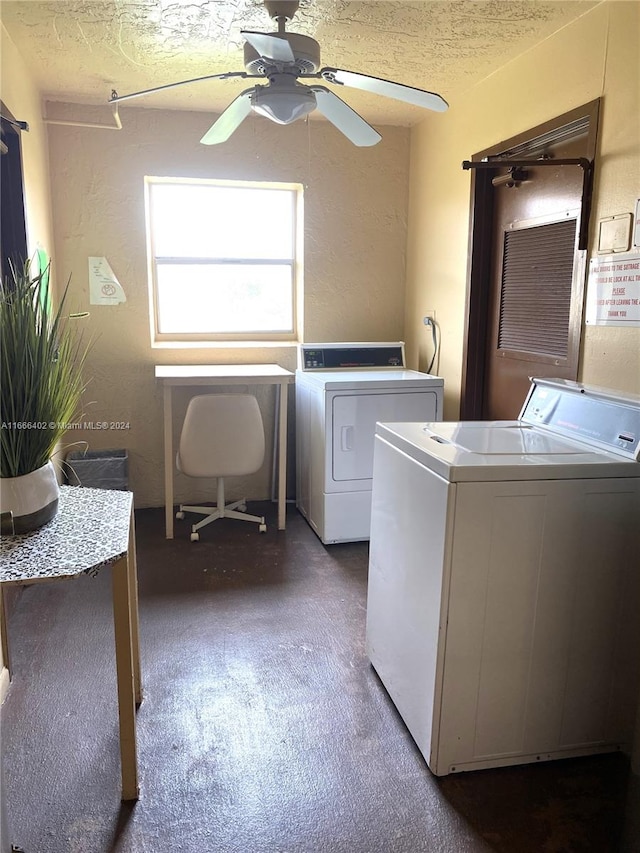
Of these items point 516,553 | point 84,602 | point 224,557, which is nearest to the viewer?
point 516,553

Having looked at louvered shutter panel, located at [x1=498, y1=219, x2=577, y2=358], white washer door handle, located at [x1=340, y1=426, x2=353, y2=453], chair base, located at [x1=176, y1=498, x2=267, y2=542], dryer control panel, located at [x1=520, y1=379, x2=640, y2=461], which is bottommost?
chair base, located at [x1=176, y1=498, x2=267, y2=542]

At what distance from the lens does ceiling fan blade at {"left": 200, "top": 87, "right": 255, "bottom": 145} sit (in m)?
2.27

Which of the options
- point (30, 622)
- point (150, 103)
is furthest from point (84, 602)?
point (150, 103)

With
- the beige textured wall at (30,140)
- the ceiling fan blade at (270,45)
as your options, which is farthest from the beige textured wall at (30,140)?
the ceiling fan blade at (270,45)

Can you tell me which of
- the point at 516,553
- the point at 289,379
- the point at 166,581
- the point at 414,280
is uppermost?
the point at 414,280

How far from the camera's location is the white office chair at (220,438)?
338 centimetres

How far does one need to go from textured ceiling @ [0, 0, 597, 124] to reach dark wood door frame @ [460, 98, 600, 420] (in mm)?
386

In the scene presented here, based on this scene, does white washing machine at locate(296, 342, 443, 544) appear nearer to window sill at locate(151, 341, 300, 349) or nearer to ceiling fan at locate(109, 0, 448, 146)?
window sill at locate(151, 341, 300, 349)

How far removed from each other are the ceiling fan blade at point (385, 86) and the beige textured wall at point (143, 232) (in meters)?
1.81

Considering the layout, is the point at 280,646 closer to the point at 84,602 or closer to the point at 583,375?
the point at 84,602

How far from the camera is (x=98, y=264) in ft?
12.1

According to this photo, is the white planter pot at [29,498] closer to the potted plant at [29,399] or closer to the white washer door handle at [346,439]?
the potted plant at [29,399]

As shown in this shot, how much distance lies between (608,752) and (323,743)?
34.5 inches

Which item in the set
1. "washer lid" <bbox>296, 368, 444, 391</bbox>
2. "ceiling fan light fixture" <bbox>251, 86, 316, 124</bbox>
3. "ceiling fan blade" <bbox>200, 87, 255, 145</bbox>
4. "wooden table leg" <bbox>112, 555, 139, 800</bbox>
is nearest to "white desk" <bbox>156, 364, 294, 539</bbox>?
"washer lid" <bbox>296, 368, 444, 391</bbox>
